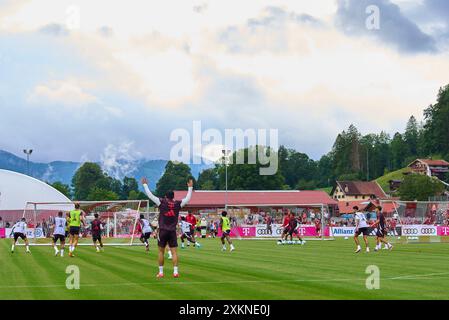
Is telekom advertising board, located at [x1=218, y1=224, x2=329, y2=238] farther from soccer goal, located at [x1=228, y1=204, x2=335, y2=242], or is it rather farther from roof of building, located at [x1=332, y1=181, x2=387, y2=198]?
roof of building, located at [x1=332, y1=181, x2=387, y2=198]

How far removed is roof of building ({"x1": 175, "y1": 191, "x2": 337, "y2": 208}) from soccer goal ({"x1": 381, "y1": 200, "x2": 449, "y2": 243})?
71.0 meters

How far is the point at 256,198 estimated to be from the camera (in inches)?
5197

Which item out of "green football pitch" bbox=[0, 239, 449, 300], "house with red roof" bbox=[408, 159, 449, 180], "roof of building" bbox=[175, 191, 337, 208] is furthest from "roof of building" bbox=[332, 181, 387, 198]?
"green football pitch" bbox=[0, 239, 449, 300]

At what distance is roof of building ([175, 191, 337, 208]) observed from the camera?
128188mm

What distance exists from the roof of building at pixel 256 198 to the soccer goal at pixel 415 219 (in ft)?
233

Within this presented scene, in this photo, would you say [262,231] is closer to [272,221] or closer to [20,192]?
[272,221]

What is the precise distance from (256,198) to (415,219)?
7917 centimetres

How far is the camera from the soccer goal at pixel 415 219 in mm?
50625

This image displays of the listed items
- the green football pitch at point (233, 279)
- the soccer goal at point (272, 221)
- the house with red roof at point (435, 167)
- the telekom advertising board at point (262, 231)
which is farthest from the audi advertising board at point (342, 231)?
the house with red roof at point (435, 167)

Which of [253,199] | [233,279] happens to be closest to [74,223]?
[233,279]

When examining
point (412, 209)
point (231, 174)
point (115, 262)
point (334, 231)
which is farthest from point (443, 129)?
point (115, 262)

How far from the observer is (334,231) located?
67.9 metres

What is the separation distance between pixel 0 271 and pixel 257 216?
4360 centimetres
